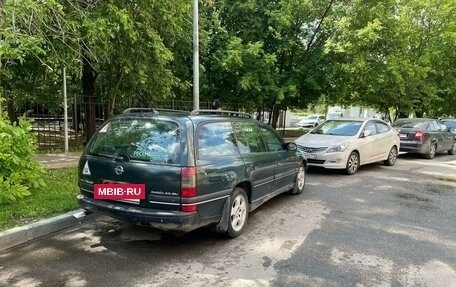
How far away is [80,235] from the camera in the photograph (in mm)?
5133

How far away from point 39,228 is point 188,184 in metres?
2.19

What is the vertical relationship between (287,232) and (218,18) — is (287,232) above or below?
below

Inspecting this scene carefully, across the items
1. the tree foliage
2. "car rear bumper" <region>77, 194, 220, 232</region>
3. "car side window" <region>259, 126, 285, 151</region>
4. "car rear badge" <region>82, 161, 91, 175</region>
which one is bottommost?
"car rear bumper" <region>77, 194, 220, 232</region>

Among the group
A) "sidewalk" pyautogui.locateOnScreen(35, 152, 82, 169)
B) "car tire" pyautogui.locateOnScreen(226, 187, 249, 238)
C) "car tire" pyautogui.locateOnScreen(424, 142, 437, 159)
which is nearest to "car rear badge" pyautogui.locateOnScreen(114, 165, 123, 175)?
"car tire" pyautogui.locateOnScreen(226, 187, 249, 238)

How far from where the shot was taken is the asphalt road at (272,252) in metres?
3.95

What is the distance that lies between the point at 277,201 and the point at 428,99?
1700 cm

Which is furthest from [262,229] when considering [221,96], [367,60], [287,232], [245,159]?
[367,60]

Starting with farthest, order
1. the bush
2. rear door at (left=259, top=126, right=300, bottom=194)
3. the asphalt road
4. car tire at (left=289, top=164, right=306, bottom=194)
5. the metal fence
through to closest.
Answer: the metal fence < car tire at (left=289, top=164, right=306, bottom=194) < rear door at (left=259, top=126, right=300, bottom=194) < the bush < the asphalt road

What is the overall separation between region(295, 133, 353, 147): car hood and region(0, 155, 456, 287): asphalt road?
2.95 meters

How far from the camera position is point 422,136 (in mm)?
13844

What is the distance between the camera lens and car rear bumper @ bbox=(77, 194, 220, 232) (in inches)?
169

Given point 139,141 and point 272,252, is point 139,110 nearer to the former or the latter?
point 139,141

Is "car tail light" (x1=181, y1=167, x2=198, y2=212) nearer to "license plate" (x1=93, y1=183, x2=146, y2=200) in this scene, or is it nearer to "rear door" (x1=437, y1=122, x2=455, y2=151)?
"license plate" (x1=93, y1=183, x2=146, y2=200)

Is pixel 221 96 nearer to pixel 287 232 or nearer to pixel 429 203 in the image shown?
pixel 429 203
